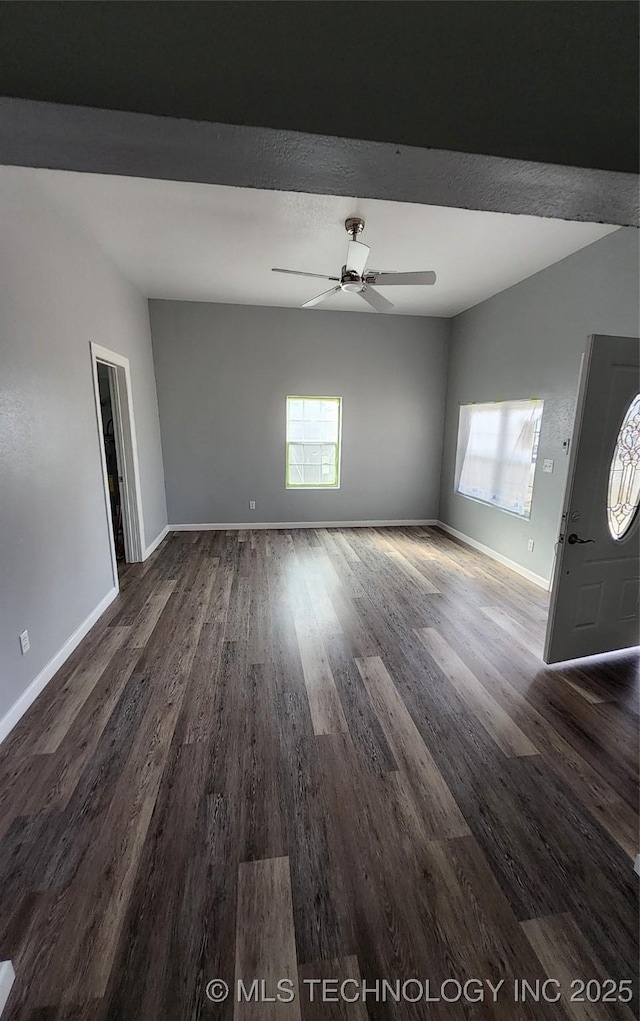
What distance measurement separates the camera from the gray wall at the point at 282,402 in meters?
5.09

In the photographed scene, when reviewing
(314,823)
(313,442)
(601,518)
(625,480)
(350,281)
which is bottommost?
(314,823)

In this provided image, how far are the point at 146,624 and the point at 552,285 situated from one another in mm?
4536

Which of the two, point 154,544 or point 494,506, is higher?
point 494,506

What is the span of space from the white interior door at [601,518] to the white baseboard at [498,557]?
120cm

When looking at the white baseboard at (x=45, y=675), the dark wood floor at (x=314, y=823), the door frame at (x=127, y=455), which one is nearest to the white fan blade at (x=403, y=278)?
the door frame at (x=127, y=455)

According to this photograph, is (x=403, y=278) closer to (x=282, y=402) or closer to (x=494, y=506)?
(x=282, y=402)

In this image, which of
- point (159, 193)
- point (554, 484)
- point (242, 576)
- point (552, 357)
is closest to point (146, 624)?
point (242, 576)

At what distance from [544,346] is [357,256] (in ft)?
6.99

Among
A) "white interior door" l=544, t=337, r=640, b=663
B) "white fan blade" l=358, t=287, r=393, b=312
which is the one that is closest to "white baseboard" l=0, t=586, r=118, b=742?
"white interior door" l=544, t=337, r=640, b=663

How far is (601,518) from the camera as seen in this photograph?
2414 mm

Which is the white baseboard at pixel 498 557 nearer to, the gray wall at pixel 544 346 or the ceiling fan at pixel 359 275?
the gray wall at pixel 544 346

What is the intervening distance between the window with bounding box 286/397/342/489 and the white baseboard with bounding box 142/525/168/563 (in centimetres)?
179

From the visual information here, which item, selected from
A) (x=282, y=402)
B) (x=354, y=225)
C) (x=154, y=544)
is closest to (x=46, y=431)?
(x=354, y=225)

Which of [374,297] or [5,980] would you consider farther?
[374,297]
